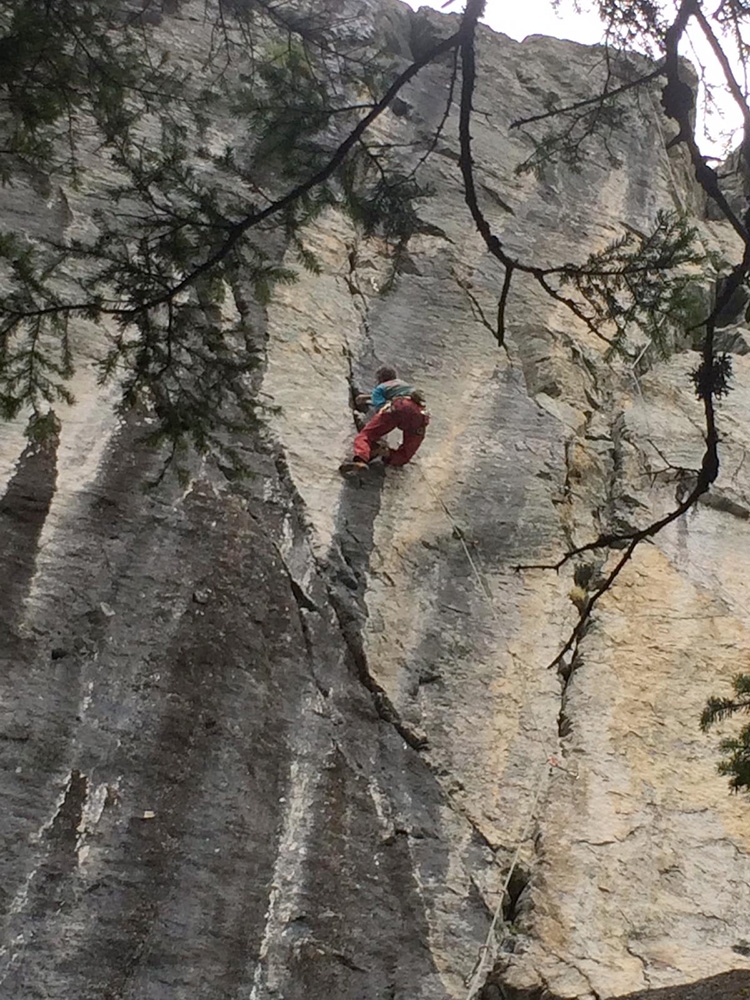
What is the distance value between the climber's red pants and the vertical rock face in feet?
0.98

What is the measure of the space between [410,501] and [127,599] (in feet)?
9.06

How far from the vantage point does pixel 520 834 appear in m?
6.81

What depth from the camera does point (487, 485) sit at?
29.3 feet

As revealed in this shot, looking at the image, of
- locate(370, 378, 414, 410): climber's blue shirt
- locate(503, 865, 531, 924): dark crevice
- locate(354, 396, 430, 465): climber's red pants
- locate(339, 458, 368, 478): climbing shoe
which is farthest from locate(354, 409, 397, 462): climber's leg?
locate(503, 865, 531, 924): dark crevice

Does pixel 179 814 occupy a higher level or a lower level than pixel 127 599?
lower

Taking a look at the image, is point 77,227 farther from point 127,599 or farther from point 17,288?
point 127,599

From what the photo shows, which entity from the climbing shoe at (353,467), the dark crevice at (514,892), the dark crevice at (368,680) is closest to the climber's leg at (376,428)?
the climbing shoe at (353,467)

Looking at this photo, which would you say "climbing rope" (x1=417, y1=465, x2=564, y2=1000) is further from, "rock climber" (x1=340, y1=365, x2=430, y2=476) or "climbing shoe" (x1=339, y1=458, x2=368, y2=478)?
"climbing shoe" (x1=339, y1=458, x2=368, y2=478)

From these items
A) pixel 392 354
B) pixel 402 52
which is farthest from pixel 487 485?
pixel 402 52

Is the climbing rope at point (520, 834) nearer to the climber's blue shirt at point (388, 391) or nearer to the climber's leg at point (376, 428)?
the climber's leg at point (376, 428)

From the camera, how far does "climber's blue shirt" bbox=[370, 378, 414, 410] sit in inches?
347

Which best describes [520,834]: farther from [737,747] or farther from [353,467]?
[353,467]

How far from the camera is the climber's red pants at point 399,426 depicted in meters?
8.66

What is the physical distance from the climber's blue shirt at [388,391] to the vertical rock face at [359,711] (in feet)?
1.18
